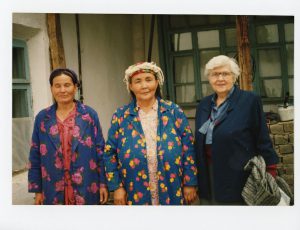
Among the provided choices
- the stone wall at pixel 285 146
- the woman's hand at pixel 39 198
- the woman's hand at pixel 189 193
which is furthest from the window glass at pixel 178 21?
the woman's hand at pixel 39 198

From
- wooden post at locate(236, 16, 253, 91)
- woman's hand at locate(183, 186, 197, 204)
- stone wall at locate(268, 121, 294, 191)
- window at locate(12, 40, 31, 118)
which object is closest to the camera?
woman's hand at locate(183, 186, 197, 204)

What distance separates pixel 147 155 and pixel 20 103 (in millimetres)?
784

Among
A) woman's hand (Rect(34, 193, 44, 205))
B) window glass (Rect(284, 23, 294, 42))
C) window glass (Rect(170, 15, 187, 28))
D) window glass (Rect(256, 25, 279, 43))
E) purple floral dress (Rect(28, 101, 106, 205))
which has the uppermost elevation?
window glass (Rect(170, 15, 187, 28))

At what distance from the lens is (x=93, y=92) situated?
82.0 inches

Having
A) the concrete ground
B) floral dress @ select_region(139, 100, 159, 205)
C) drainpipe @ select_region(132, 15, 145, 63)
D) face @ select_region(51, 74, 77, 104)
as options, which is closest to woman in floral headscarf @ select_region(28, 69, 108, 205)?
face @ select_region(51, 74, 77, 104)

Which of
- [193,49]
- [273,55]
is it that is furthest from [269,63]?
[193,49]

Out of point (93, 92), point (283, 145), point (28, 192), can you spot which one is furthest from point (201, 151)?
point (28, 192)

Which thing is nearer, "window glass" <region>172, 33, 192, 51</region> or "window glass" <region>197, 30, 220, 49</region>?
"window glass" <region>197, 30, 220, 49</region>

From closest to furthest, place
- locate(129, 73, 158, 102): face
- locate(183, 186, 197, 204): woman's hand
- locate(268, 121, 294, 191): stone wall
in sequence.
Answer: locate(129, 73, 158, 102): face
locate(183, 186, 197, 204): woman's hand
locate(268, 121, 294, 191): stone wall

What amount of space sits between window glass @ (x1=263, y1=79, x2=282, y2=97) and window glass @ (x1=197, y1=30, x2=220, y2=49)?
0.37 meters

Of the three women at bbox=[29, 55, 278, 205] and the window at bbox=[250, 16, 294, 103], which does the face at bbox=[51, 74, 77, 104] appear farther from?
the window at bbox=[250, 16, 294, 103]

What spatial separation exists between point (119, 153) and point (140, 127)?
0.16m

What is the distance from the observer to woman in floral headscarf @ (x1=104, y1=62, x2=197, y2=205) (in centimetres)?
166

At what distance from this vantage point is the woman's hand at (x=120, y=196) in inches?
68.2
